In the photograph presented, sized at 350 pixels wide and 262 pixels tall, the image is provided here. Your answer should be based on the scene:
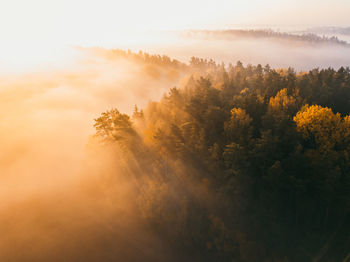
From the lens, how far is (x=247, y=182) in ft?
87.6

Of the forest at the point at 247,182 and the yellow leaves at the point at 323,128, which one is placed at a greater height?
the yellow leaves at the point at 323,128

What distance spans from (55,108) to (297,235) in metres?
Answer: 125

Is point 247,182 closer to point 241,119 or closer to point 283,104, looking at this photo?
point 241,119

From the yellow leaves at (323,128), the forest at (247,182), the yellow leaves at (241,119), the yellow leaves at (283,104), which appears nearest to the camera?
the forest at (247,182)

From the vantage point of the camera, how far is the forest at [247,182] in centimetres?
2577

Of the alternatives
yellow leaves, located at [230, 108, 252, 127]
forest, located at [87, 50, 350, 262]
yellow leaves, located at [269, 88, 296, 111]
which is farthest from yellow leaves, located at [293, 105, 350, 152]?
yellow leaves, located at [230, 108, 252, 127]

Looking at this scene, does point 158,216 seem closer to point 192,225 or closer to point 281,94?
point 192,225

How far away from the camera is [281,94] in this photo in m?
37.6

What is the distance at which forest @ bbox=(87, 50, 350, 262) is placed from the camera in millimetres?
25766

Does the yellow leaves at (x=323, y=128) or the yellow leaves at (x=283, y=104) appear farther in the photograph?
the yellow leaves at (x=283, y=104)

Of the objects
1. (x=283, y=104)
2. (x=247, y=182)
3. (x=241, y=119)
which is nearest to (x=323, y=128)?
(x=283, y=104)

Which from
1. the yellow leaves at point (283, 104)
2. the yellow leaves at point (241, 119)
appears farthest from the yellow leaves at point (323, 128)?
the yellow leaves at point (241, 119)

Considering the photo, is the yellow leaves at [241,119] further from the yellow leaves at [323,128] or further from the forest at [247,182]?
the yellow leaves at [323,128]

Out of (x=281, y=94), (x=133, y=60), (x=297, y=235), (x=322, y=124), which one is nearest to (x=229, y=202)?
(x=297, y=235)
